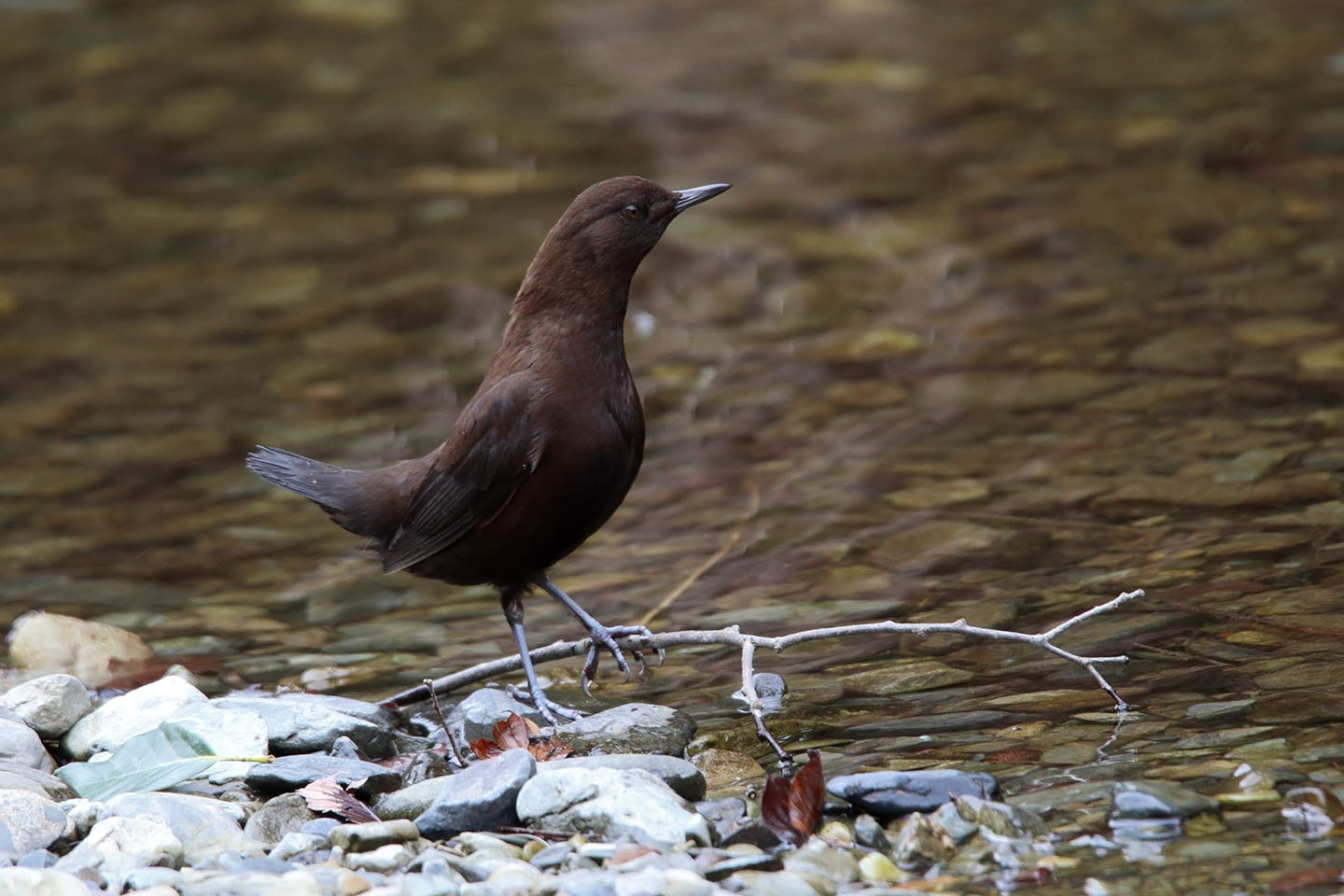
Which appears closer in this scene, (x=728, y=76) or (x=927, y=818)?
(x=927, y=818)

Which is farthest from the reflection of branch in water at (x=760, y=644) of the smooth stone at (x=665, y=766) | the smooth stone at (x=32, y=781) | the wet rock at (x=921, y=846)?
the smooth stone at (x=32, y=781)

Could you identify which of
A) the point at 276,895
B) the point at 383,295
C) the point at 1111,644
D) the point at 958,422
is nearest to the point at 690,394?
the point at 958,422

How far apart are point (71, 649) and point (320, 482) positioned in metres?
0.89

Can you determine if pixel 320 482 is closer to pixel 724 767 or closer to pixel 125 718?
pixel 125 718

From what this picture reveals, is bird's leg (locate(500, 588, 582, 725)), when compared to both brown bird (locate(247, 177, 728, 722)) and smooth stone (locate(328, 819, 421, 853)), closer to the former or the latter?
brown bird (locate(247, 177, 728, 722))

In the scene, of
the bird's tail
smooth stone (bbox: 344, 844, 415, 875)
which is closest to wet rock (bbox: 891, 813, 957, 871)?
smooth stone (bbox: 344, 844, 415, 875)

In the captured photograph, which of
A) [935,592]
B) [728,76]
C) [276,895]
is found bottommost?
[935,592]

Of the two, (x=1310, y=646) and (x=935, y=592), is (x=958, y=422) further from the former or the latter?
(x=1310, y=646)

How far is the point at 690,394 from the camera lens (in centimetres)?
766

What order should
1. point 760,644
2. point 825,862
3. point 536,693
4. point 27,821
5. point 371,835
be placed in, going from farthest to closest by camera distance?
point 536,693 → point 760,644 → point 27,821 → point 371,835 → point 825,862

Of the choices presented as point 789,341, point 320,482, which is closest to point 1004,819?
point 320,482

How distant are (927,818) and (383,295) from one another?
235 inches

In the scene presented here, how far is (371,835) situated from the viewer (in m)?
3.50

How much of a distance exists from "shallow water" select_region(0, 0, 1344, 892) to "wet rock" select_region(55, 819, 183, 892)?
1476mm
